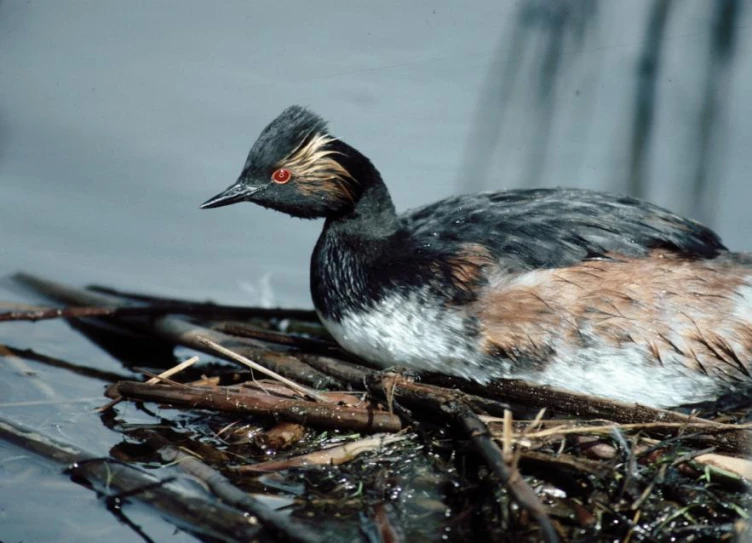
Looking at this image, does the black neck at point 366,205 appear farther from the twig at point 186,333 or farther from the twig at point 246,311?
the twig at point 246,311

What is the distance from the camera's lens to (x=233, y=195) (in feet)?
15.8

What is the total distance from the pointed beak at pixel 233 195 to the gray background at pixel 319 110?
0.98 meters

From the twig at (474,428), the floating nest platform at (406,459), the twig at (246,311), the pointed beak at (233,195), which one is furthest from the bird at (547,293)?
the twig at (246,311)

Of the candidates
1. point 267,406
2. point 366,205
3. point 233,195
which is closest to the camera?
point 267,406

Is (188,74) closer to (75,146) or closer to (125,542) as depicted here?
(75,146)

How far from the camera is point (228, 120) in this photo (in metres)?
5.88

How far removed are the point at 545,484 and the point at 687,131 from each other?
2.13 meters

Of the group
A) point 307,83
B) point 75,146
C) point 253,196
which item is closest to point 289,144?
point 253,196

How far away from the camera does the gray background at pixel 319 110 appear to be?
196 inches

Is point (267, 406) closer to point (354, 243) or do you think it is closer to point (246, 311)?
point (354, 243)

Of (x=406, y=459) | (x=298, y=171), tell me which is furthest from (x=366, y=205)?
(x=406, y=459)

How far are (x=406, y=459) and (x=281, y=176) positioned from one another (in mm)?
1489

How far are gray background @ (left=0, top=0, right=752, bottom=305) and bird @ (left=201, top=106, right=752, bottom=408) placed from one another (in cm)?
36

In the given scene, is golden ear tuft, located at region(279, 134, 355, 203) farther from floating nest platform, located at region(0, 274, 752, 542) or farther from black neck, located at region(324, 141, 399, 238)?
floating nest platform, located at region(0, 274, 752, 542)
